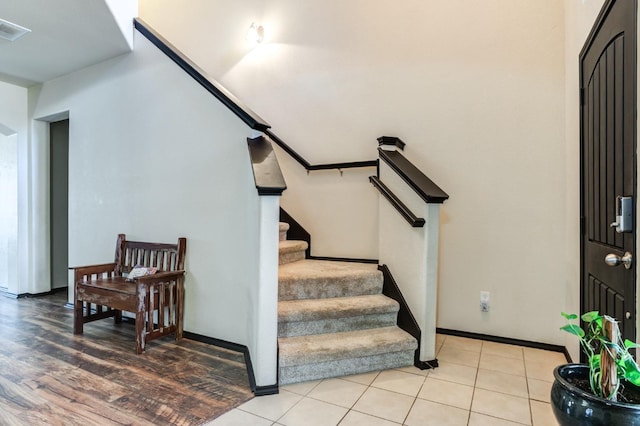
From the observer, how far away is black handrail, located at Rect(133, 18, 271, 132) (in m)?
2.46

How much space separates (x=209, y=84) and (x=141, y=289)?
1.61 metres

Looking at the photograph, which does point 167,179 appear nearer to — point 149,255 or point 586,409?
point 149,255

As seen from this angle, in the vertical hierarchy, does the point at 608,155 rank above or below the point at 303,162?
below

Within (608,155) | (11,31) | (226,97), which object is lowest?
(608,155)

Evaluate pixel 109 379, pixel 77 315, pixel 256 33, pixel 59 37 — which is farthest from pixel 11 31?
pixel 109 379

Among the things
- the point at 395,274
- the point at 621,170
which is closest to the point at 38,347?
the point at 395,274

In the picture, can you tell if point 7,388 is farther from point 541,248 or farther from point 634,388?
point 541,248

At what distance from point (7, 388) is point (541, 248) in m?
3.69

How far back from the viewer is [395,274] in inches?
107

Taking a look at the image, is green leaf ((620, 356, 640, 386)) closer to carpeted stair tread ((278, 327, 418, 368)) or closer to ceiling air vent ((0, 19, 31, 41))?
carpeted stair tread ((278, 327, 418, 368))

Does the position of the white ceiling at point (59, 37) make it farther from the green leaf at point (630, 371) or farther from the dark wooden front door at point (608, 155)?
the green leaf at point (630, 371)

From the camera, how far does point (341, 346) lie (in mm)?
2230

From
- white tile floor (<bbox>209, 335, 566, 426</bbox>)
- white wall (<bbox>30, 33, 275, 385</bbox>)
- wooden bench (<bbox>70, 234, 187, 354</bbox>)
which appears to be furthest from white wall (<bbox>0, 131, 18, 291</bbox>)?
white tile floor (<bbox>209, 335, 566, 426</bbox>)

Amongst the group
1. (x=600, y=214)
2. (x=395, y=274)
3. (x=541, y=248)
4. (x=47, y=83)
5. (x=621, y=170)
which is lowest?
(x=395, y=274)
